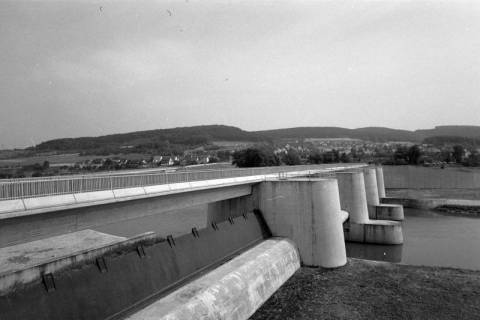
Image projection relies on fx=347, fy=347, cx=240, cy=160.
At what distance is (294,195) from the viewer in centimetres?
1873

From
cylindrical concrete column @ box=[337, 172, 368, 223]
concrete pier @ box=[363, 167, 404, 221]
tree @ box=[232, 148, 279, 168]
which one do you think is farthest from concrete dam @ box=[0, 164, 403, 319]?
tree @ box=[232, 148, 279, 168]

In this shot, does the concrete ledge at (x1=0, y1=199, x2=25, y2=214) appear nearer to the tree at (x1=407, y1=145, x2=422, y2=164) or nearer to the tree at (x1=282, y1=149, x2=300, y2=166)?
the tree at (x1=282, y1=149, x2=300, y2=166)

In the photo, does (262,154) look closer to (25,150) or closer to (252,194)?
(25,150)

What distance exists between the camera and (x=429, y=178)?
229ft

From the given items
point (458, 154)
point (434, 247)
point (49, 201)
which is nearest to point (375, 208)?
point (434, 247)

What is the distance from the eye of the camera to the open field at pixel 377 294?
1267 cm

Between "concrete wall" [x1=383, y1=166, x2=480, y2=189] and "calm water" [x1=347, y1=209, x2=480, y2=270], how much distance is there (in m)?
33.1

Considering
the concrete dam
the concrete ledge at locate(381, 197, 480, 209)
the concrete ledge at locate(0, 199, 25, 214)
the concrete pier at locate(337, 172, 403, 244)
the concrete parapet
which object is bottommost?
the concrete ledge at locate(381, 197, 480, 209)

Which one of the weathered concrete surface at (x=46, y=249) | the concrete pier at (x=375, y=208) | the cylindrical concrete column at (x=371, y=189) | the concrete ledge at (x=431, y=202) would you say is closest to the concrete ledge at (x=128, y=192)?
Answer: the weathered concrete surface at (x=46, y=249)

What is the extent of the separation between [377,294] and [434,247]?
16350 millimetres

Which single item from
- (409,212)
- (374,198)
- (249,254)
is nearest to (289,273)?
(249,254)

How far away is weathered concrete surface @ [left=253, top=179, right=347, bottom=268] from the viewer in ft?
59.5

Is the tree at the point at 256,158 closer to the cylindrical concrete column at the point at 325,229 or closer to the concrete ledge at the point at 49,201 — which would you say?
the cylindrical concrete column at the point at 325,229

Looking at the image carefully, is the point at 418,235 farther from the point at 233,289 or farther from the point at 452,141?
the point at 452,141
